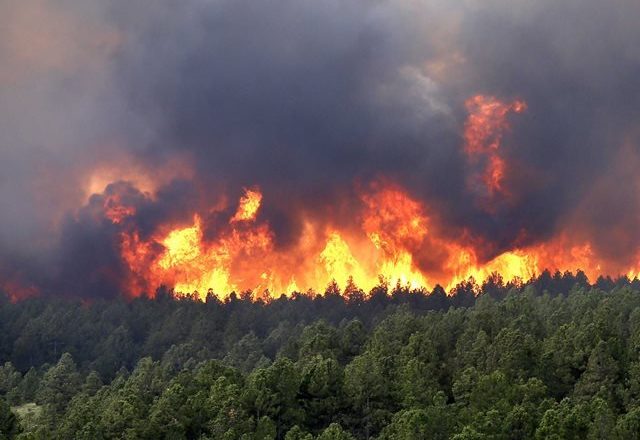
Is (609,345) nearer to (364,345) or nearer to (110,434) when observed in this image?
(364,345)

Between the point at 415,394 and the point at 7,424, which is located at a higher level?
the point at 415,394

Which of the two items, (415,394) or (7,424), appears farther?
(415,394)

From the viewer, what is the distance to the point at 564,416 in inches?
3910

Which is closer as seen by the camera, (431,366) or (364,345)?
(431,366)

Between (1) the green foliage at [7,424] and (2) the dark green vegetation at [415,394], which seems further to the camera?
(1) the green foliage at [7,424]

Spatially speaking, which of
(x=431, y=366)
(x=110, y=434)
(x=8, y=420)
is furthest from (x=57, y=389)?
(x=431, y=366)

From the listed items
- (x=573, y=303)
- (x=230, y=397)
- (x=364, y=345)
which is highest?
(x=573, y=303)

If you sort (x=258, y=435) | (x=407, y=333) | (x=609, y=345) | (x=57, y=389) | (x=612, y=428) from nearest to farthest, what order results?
(x=612, y=428), (x=258, y=435), (x=609, y=345), (x=407, y=333), (x=57, y=389)

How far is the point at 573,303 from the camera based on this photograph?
7692 inches

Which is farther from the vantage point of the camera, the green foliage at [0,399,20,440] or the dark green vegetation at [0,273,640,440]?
the green foliage at [0,399,20,440]

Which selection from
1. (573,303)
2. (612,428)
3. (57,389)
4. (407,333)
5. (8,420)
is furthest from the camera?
(573,303)

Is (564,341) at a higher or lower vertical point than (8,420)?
higher

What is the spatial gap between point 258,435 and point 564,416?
40164mm

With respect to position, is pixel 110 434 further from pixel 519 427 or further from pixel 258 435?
pixel 519 427
